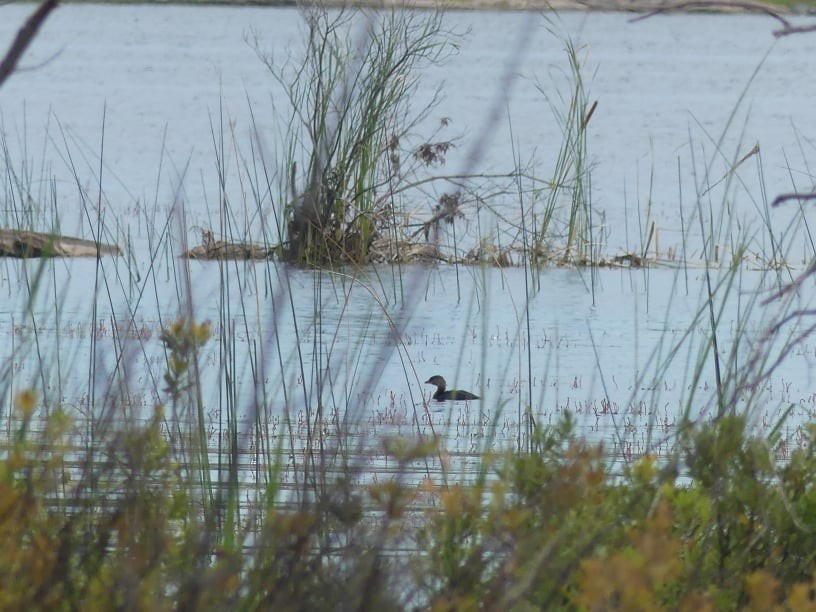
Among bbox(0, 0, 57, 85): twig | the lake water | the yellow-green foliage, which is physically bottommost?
the lake water

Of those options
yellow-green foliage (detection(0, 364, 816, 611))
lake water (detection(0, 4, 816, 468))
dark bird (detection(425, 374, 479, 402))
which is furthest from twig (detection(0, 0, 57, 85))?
dark bird (detection(425, 374, 479, 402))

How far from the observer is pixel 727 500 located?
7.50 feet

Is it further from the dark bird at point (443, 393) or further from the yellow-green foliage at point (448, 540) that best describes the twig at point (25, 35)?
the dark bird at point (443, 393)

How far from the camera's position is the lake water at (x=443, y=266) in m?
3.24

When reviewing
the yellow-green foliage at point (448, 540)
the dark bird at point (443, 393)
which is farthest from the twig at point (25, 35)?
the dark bird at point (443, 393)

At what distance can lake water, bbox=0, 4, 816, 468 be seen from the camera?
128 inches

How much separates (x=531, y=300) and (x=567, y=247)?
44.3 inches

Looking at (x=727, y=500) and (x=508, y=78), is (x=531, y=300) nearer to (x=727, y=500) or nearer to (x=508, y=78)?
(x=727, y=500)

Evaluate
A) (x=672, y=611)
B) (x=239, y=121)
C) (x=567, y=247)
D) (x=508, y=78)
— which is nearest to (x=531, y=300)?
(x=567, y=247)

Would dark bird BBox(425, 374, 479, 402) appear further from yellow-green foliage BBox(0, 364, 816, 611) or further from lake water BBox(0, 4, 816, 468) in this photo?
yellow-green foliage BBox(0, 364, 816, 611)

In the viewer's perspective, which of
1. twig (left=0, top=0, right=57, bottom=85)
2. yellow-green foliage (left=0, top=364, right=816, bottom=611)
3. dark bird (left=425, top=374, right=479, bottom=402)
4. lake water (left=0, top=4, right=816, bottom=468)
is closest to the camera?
twig (left=0, top=0, right=57, bottom=85)

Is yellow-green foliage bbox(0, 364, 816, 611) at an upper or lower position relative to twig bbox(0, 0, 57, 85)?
lower

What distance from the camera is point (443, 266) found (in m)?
7.39

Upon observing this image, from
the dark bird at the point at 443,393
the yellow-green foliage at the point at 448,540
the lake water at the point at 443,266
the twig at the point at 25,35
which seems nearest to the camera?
the twig at the point at 25,35
